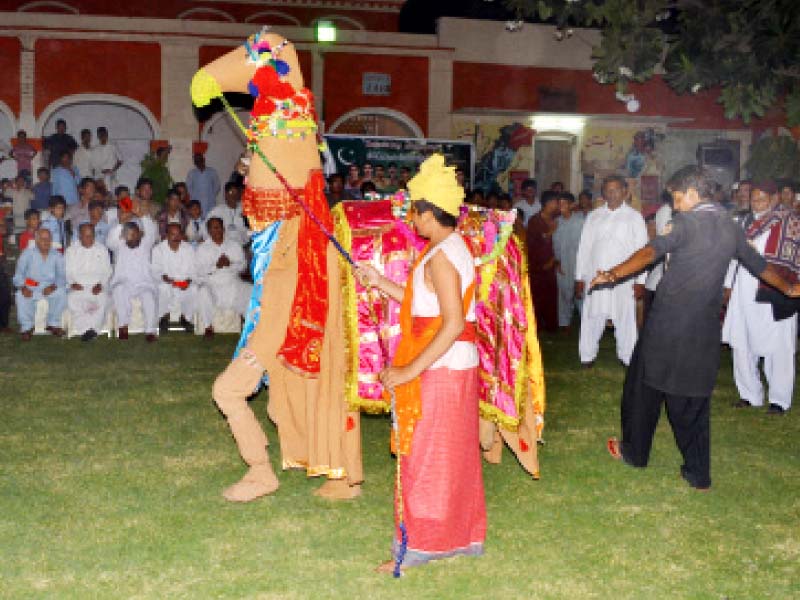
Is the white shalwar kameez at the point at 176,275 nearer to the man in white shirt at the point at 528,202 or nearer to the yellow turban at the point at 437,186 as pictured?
the man in white shirt at the point at 528,202

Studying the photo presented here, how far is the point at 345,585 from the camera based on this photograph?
4391 mm

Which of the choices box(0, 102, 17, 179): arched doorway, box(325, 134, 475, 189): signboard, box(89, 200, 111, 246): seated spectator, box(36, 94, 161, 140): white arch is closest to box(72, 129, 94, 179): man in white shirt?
box(36, 94, 161, 140): white arch

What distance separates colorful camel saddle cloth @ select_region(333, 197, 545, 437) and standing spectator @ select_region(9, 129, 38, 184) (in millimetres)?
13727

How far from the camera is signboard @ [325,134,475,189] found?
659 inches

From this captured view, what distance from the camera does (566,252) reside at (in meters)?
13.7

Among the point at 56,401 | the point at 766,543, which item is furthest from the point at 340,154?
the point at 766,543

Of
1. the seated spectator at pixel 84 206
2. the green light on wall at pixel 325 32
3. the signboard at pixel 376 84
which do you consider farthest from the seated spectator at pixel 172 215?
the signboard at pixel 376 84

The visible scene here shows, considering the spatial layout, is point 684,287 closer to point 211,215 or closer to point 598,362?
point 598,362

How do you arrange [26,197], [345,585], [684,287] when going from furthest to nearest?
[26,197]
[684,287]
[345,585]

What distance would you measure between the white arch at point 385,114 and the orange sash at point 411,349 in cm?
1622

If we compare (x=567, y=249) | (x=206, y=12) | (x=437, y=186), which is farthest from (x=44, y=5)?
(x=437, y=186)

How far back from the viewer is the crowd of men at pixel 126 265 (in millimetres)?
11320

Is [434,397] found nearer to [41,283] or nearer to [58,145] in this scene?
[41,283]

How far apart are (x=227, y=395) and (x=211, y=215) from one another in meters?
8.41
